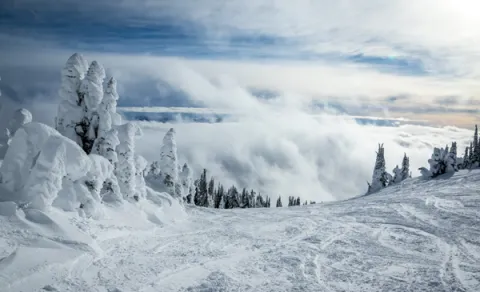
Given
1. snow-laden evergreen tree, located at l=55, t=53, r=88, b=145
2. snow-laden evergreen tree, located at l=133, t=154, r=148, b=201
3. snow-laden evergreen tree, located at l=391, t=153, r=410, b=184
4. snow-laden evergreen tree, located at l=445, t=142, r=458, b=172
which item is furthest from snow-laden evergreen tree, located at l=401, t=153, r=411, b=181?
snow-laden evergreen tree, located at l=55, t=53, r=88, b=145

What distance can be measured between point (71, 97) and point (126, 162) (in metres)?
6.65

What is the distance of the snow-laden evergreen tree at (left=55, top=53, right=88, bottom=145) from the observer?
2455cm

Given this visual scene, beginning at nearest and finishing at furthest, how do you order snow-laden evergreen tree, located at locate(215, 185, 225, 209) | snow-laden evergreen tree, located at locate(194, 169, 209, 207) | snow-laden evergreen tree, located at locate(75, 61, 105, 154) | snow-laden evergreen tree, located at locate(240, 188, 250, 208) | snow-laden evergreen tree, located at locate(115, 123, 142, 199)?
snow-laden evergreen tree, located at locate(75, 61, 105, 154), snow-laden evergreen tree, located at locate(115, 123, 142, 199), snow-laden evergreen tree, located at locate(194, 169, 209, 207), snow-laden evergreen tree, located at locate(215, 185, 225, 209), snow-laden evergreen tree, located at locate(240, 188, 250, 208)

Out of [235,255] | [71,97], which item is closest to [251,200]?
[71,97]

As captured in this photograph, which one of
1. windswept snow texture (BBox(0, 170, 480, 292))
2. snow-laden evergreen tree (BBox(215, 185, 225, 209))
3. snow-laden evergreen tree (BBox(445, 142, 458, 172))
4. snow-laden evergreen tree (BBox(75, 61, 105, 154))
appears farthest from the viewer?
snow-laden evergreen tree (BBox(215, 185, 225, 209))

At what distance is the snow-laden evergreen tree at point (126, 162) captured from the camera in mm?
28844

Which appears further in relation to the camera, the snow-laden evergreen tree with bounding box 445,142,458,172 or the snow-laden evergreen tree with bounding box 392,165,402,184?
the snow-laden evergreen tree with bounding box 392,165,402,184

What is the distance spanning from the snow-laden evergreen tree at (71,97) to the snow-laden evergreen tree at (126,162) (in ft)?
13.1

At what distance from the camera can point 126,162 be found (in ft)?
95.5

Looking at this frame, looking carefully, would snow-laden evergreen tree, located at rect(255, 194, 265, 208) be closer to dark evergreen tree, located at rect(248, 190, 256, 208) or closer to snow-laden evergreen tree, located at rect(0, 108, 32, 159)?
dark evergreen tree, located at rect(248, 190, 256, 208)

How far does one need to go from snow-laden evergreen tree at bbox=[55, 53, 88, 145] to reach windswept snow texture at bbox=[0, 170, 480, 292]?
7.34m

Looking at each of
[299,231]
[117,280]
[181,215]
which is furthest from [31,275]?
[181,215]

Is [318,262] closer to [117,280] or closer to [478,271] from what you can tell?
[478,271]

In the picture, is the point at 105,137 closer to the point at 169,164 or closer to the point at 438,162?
the point at 169,164
